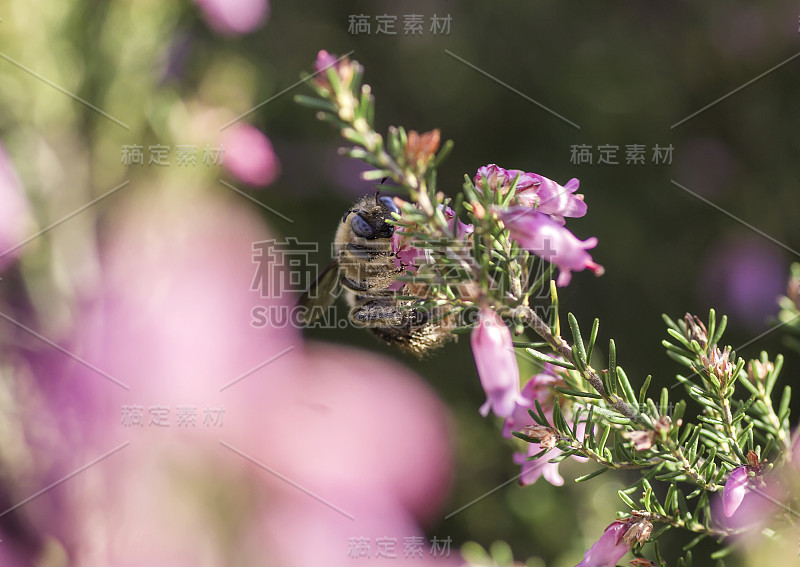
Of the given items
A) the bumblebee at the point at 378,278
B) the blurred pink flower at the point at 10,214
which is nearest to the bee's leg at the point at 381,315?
the bumblebee at the point at 378,278

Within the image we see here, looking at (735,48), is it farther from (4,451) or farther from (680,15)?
(4,451)

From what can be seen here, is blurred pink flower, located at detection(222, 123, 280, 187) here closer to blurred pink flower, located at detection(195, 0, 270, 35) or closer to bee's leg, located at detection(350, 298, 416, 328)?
blurred pink flower, located at detection(195, 0, 270, 35)

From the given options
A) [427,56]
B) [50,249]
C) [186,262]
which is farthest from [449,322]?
[427,56]

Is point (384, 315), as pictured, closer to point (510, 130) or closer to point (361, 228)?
point (361, 228)

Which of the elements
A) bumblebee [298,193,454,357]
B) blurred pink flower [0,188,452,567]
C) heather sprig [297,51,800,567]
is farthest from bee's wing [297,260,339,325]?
heather sprig [297,51,800,567]

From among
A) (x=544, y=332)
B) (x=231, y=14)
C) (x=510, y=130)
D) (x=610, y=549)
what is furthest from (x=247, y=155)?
(x=610, y=549)
